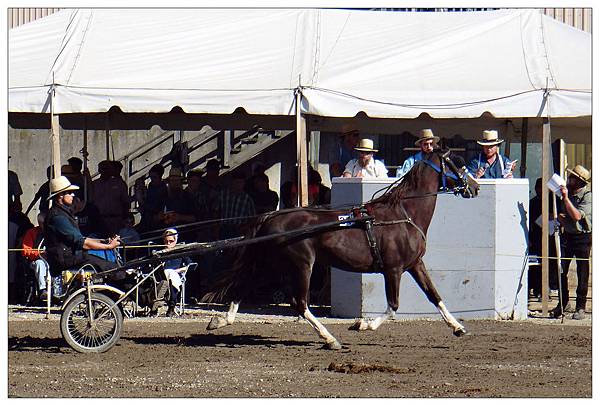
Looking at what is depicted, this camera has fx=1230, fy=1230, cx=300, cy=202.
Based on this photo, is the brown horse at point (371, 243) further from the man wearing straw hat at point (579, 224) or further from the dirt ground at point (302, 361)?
the man wearing straw hat at point (579, 224)

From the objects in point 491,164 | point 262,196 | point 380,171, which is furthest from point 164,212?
point 491,164

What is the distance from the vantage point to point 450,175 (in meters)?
12.1

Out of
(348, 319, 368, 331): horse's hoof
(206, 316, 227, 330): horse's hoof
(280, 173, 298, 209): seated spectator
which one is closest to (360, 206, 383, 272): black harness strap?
(348, 319, 368, 331): horse's hoof

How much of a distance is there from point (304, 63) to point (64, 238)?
451 cm

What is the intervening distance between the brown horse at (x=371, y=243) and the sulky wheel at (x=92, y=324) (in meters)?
1.18

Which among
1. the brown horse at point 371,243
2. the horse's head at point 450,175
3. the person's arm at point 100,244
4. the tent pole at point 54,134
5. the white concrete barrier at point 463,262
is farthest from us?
the tent pole at point 54,134

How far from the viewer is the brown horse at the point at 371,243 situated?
11805mm

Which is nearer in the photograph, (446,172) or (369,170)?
(446,172)

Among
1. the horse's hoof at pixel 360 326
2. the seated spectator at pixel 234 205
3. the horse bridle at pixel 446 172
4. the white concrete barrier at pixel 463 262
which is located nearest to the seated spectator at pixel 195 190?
the seated spectator at pixel 234 205

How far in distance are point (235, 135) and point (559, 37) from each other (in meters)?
7.48

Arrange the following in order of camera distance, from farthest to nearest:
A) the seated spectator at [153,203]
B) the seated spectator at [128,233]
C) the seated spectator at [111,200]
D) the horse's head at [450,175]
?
the seated spectator at [111,200] < the seated spectator at [153,203] < the seated spectator at [128,233] < the horse's head at [450,175]

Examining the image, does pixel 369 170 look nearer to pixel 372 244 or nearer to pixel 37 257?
pixel 372 244

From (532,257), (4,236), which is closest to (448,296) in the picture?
(532,257)

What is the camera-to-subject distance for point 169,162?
21.5 m
